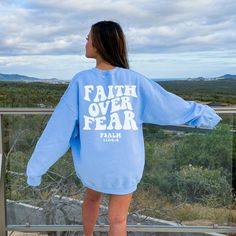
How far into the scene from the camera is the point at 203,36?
4199mm

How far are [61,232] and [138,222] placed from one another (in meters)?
0.48

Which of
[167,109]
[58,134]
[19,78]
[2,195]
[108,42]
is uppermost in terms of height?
[108,42]

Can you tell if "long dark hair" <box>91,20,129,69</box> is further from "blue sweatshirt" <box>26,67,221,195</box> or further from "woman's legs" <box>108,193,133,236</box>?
"woman's legs" <box>108,193,133,236</box>

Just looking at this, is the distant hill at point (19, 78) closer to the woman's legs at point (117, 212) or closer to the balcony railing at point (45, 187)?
the balcony railing at point (45, 187)

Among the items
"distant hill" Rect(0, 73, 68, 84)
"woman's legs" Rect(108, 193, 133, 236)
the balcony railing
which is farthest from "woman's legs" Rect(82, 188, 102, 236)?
"distant hill" Rect(0, 73, 68, 84)

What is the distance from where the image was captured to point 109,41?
1800 mm

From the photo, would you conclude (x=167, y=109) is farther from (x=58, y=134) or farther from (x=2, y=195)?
(x=2, y=195)

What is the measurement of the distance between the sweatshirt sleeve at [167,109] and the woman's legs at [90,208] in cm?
46

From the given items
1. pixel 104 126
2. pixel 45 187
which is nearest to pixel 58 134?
pixel 104 126

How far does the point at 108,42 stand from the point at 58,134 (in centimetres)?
46

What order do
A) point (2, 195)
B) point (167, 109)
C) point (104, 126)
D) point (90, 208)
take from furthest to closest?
point (2, 195) < point (90, 208) < point (167, 109) < point (104, 126)

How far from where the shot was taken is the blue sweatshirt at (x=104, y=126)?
1754mm

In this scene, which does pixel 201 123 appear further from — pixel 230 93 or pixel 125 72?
pixel 230 93

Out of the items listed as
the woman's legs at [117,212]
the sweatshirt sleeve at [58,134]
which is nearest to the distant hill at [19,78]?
the sweatshirt sleeve at [58,134]
